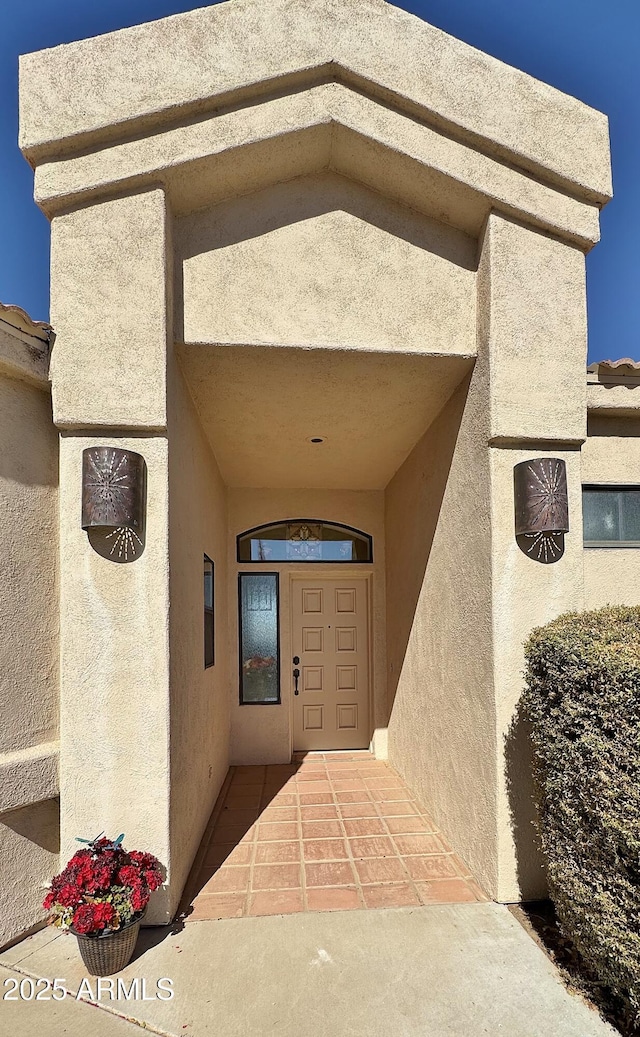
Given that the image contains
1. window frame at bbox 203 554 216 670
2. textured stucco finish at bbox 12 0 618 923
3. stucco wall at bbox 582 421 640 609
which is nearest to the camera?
textured stucco finish at bbox 12 0 618 923

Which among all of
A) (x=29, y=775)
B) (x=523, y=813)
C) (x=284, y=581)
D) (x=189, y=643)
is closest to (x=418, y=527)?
(x=284, y=581)

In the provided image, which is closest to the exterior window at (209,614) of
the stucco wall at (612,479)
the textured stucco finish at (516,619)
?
the textured stucco finish at (516,619)

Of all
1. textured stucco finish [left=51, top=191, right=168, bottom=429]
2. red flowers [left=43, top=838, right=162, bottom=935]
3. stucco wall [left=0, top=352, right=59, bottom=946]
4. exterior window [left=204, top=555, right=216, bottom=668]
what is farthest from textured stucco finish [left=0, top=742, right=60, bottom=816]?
textured stucco finish [left=51, top=191, right=168, bottom=429]

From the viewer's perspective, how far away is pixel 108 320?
132 inches

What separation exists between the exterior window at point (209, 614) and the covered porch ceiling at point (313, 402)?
4.26ft

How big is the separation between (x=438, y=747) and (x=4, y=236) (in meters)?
9.69

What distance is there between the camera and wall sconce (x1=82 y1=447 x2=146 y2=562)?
10.5 feet

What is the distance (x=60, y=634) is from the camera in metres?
3.35

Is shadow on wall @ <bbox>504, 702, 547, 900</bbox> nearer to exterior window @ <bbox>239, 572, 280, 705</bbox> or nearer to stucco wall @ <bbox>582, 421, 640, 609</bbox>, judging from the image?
stucco wall @ <bbox>582, 421, 640, 609</bbox>

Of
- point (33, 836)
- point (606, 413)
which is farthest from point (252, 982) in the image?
point (606, 413)

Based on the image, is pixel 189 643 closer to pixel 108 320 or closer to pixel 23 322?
pixel 108 320

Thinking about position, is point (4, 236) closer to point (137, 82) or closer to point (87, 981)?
point (137, 82)

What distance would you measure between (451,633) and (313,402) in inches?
91.2

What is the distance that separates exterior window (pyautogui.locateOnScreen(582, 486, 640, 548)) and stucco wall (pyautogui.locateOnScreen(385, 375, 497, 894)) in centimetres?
149
